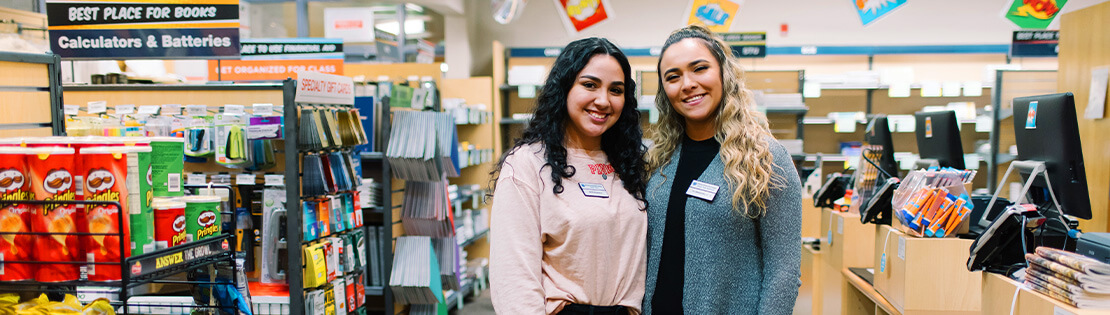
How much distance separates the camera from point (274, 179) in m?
3.11

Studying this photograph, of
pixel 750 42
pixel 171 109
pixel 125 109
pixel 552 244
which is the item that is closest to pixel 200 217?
pixel 552 244

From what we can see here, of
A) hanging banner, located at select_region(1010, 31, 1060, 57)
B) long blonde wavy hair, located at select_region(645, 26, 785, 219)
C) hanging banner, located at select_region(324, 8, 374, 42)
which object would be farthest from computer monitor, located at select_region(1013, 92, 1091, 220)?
hanging banner, located at select_region(324, 8, 374, 42)

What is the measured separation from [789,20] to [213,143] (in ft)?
25.7

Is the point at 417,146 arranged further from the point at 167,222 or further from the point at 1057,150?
the point at 1057,150

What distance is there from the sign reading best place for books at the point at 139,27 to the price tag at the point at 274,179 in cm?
64

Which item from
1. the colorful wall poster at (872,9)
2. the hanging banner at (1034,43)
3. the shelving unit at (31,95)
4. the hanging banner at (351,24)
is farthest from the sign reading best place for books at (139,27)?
the hanging banner at (1034,43)

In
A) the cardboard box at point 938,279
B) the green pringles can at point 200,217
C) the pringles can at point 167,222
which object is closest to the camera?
the pringles can at point 167,222

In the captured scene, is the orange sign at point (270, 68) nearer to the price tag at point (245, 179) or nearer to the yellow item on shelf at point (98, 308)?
the price tag at point (245, 179)

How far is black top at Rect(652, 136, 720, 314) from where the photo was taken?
1818 mm

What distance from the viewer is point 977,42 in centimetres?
893

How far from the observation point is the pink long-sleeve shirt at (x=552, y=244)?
1.63 m

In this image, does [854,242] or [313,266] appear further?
[854,242]

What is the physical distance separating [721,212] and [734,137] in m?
0.21

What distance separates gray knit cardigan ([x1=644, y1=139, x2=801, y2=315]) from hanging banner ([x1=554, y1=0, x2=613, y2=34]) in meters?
3.96
